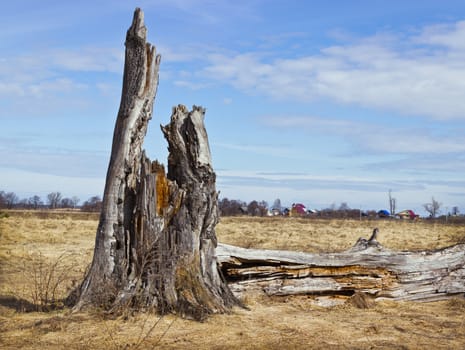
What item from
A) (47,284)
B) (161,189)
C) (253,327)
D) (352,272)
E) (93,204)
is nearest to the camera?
(253,327)

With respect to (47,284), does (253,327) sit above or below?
below

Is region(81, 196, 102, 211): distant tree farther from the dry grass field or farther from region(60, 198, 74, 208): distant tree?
the dry grass field

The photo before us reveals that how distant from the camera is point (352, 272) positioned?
1080 centimetres

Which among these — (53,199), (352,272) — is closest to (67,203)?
(53,199)

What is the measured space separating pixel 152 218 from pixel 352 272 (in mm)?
3708

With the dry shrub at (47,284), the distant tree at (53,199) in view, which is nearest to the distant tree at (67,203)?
the distant tree at (53,199)

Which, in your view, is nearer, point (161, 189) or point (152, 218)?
point (152, 218)

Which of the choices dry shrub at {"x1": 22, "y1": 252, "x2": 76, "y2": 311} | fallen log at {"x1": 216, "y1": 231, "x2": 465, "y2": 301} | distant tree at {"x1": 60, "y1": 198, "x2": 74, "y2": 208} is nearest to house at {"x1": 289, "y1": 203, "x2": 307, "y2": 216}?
distant tree at {"x1": 60, "y1": 198, "x2": 74, "y2": 208}

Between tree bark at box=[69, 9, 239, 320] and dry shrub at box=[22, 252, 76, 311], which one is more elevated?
tree bark at box=[69, 9, 239, 320]

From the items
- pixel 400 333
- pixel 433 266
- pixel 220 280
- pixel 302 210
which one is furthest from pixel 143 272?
pixel 302 210

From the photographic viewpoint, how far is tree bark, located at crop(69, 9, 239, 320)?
9.11 metres

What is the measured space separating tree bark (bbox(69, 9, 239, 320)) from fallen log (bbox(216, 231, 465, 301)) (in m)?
0.67

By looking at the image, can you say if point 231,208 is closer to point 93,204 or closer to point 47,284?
point 93,204

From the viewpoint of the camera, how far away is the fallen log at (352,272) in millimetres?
10414
